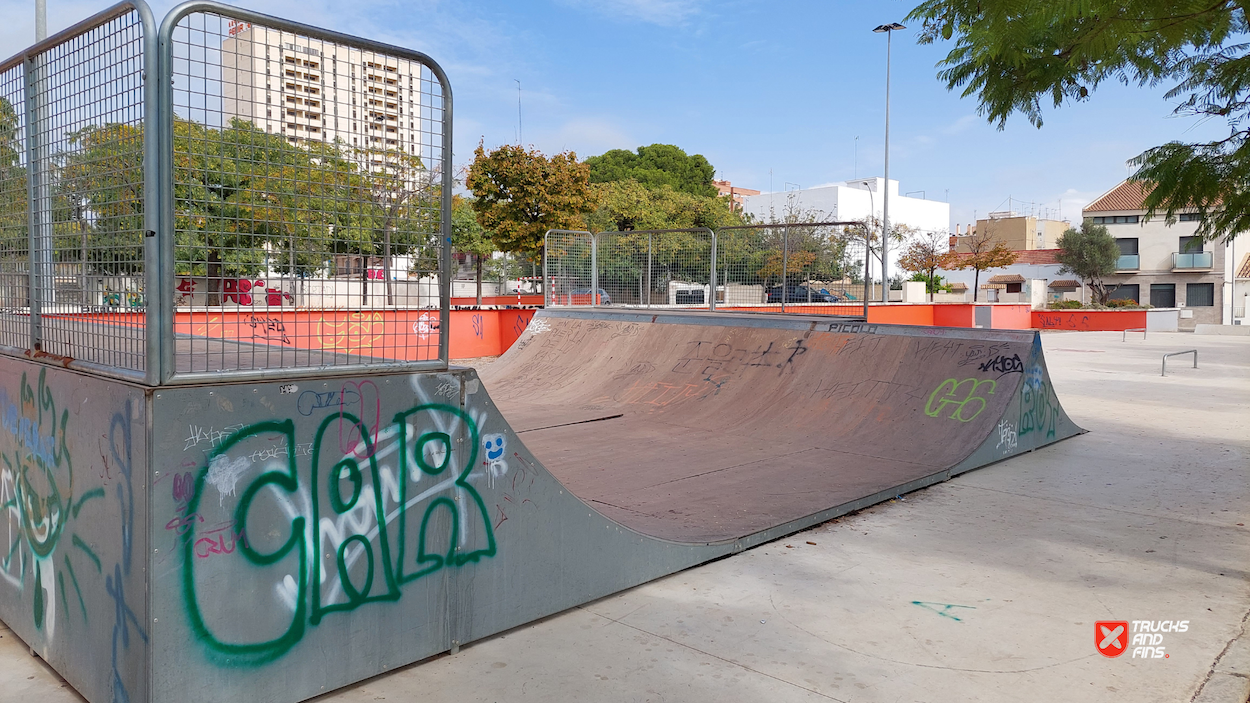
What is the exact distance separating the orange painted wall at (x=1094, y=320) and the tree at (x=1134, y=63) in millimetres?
30460

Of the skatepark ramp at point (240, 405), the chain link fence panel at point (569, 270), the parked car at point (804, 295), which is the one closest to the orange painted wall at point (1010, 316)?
the parked car at point (804, 295)

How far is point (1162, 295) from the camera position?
5166 cm

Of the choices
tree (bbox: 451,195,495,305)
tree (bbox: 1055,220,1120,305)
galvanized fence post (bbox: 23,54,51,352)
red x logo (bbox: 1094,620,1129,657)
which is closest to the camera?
galvanized fence post (bbox: 23,54,51,352)

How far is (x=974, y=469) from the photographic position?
701 centimetres

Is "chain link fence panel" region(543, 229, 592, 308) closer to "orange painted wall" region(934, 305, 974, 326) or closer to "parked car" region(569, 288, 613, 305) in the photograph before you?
"parked car" region(569, 288, 613, 305)

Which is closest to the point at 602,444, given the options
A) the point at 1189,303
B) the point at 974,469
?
the point at 974,469

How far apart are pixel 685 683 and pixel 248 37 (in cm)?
284

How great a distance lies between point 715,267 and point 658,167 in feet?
185

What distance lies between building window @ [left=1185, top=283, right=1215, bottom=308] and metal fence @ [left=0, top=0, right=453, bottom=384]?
59110 millimetres

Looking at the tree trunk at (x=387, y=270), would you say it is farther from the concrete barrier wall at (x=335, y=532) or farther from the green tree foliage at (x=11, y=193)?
the green tree foliage at (x=11, y=193)

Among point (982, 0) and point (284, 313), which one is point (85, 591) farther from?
point (982, 0)

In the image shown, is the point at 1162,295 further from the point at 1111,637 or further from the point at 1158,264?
the point at 1111,637

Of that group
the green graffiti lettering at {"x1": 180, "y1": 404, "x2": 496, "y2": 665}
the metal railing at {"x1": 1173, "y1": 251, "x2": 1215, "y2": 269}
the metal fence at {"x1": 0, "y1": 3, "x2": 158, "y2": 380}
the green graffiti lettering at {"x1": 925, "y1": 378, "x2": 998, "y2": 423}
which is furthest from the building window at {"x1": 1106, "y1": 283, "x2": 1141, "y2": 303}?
the metal fence at {"x1": 0, "y1": 3, "x2": 158, "y2": 380}

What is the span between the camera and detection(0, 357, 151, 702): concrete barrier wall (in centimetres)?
264
